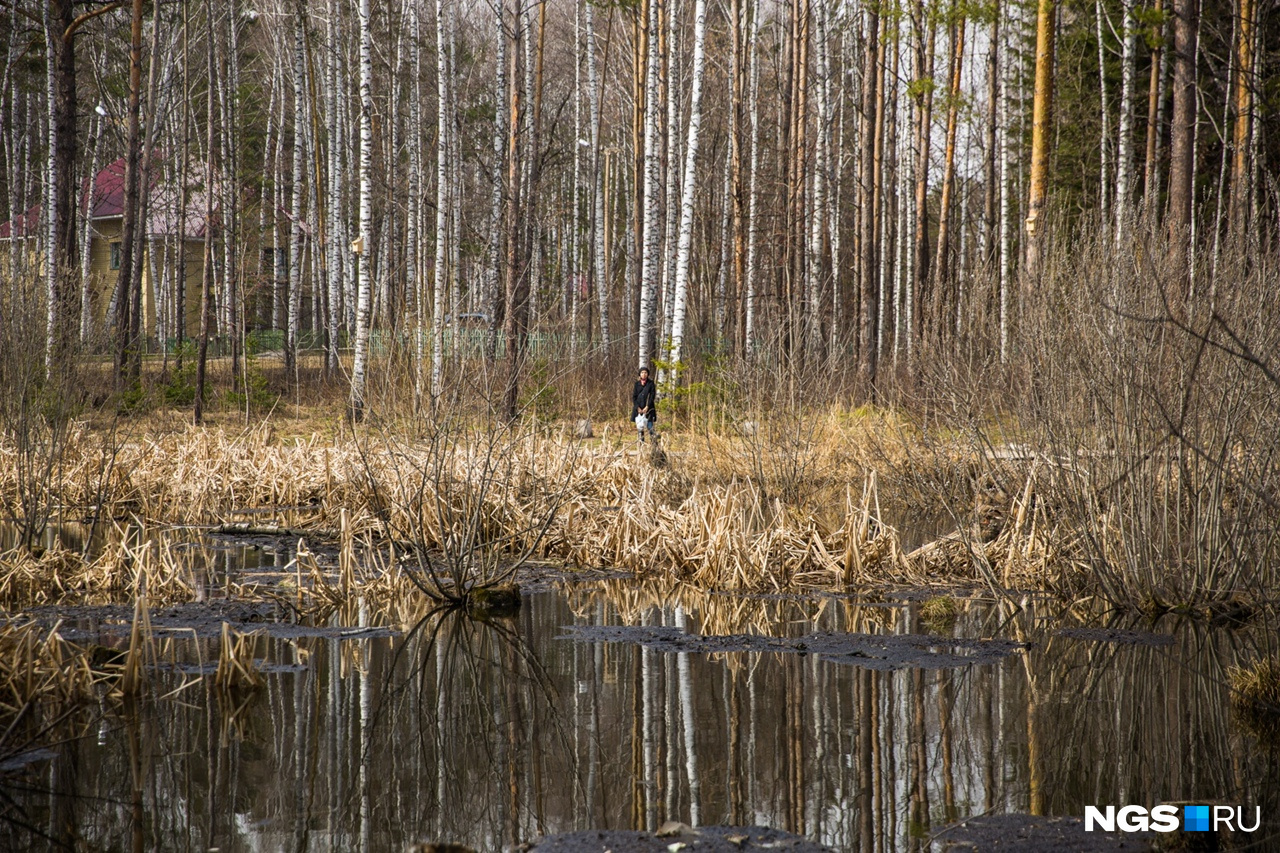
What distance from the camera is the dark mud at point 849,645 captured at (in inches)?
252

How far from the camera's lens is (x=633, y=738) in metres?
5.10

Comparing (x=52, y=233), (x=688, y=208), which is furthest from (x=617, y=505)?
(x=52, y=233)

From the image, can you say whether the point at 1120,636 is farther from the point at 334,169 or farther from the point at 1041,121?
the point at 334,169

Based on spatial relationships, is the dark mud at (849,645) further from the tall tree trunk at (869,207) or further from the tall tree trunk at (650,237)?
the tall tree trunk at (869,207)

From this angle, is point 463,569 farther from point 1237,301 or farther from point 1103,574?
point 1237,301

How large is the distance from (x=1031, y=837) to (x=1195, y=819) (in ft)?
2.40

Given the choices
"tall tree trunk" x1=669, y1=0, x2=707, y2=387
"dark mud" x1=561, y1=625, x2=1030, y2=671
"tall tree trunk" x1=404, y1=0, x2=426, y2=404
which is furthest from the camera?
"tall tree trunk" x1=669, y1=0, x2=707, y2=387

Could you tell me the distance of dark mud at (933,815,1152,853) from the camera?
3795 millimetres

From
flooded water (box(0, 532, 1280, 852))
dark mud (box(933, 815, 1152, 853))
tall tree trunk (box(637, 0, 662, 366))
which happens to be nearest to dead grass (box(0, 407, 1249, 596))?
flooded water (box(0, 532, 1280, 852))

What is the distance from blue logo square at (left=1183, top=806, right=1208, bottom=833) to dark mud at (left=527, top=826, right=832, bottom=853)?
54.1 inches

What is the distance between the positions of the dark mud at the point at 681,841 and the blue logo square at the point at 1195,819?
4.51 ft

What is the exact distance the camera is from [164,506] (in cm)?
1185

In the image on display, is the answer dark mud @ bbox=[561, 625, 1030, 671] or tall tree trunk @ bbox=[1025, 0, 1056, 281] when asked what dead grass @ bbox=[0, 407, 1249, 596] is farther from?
tall tree trunk @ bbox=[1025, 0, 1056, 281]

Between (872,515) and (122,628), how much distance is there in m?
5.71
